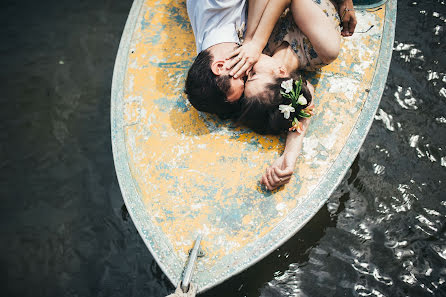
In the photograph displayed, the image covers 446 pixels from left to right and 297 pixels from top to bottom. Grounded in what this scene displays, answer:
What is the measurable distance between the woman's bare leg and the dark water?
1.39 meters

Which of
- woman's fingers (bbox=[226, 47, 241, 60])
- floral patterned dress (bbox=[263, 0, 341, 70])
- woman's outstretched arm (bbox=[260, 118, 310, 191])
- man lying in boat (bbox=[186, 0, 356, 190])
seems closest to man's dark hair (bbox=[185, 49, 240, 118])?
man lying in boat (bbox=[186, 0, 356, 190])

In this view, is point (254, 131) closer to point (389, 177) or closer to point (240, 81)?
point (240, 81)

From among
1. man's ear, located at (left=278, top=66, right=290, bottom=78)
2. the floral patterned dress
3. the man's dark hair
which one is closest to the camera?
the man's dark hair

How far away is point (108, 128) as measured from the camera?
3.55 metres

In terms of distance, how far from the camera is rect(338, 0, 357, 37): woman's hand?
246 cm

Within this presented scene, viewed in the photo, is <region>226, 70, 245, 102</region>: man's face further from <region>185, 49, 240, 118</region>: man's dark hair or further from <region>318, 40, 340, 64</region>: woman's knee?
<region>318, 40, 340, 64</region>: woman's knee

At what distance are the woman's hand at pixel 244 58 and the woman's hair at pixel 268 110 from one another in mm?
182

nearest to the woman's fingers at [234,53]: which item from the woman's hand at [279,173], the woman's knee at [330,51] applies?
the woman's knee at [330,51]

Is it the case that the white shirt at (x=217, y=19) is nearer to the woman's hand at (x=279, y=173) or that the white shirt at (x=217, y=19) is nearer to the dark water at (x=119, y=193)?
the woman's hand at (x=279, y=173)

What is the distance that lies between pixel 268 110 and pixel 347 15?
110cm

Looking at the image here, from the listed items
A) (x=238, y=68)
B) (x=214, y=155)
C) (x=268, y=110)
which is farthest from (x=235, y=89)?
(x=214, y=155)

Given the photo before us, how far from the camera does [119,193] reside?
3178 millimetres

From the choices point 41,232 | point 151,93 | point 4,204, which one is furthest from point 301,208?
point 4,204

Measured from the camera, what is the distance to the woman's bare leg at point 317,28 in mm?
2137
